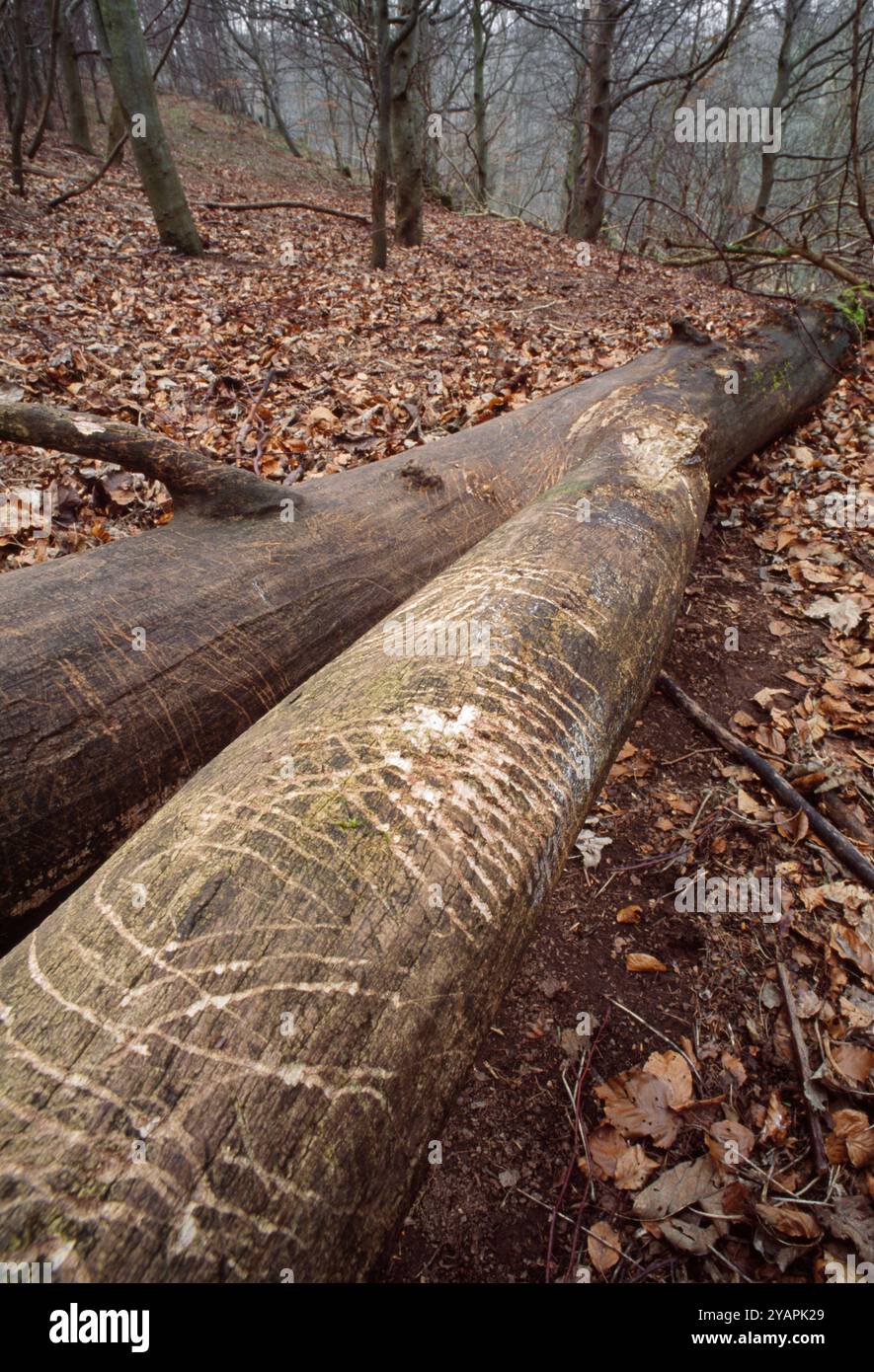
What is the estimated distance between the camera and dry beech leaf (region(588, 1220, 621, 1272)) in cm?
158

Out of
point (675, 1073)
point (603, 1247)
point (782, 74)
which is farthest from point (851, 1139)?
point (782, 74)

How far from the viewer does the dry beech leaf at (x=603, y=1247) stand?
158 centimetres

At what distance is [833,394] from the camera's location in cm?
516

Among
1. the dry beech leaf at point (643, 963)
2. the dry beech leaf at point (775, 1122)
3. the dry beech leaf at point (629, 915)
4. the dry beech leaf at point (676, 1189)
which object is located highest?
the dry beech leaf at point (629, 915)

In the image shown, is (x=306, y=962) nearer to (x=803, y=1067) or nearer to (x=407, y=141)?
(x=803, y=1067)

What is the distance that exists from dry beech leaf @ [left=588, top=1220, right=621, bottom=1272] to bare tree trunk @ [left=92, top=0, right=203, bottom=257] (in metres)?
9.38

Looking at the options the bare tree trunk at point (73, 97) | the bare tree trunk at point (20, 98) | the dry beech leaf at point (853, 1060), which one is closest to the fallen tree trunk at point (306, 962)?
the dry beech leaf at point (853, 1060)

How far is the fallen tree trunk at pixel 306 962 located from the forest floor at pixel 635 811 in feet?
2.75

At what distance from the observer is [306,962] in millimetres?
1049

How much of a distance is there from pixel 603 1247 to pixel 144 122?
32.0 ft

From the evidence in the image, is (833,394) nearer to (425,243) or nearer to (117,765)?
(117,765)

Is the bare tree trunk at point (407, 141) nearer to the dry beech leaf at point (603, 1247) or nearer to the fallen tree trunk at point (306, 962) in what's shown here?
the fallen tree trunk at point (306, 962)
